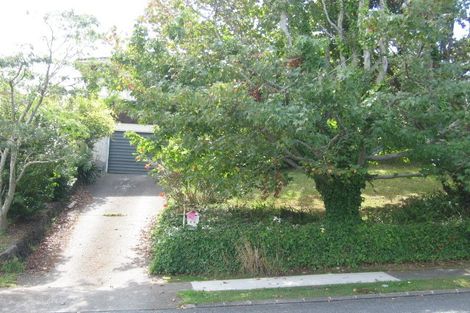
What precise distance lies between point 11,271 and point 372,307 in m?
7.11

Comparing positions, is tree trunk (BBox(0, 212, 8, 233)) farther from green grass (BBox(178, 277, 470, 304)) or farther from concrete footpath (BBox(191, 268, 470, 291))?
green grass (BBox(178, 277, 470, 304))

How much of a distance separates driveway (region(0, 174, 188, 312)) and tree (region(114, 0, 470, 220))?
2.64m

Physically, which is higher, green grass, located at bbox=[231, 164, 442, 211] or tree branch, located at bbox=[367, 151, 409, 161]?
tree branch, located at bbox=[367, 151, 409, 161]

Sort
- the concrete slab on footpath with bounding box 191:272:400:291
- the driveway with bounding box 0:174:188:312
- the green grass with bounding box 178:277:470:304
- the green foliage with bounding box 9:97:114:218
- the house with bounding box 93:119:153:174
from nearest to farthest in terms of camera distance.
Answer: the driveway with bounding box 0:174:188:312, the green grass with bounding box 178:277:470:304, the concrete slab on footpath with bounding box 191:272:400:291, the green foliage with bounding box 9:97:114:218, the house with bounding box 93:119:153:174

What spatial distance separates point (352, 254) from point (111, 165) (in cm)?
1428

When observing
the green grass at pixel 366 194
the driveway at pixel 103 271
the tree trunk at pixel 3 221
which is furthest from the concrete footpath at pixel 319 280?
the tree trunk at pixel 3 221

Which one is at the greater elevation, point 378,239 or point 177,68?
point 177,68

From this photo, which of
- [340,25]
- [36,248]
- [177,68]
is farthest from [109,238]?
[340,25]

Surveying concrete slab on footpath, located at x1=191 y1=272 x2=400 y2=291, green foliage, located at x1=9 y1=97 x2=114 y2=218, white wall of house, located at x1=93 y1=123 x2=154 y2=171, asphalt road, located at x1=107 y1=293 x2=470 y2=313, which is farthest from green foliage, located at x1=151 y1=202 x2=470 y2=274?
white wall of house, located at x1=93 y1=123 x2=154 y2=171

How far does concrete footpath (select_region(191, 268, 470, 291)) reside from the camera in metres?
9.29

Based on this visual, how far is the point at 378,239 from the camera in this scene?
10.8 m

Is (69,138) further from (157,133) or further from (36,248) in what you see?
(157,133)

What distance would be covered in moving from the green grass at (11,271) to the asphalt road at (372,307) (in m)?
3.70

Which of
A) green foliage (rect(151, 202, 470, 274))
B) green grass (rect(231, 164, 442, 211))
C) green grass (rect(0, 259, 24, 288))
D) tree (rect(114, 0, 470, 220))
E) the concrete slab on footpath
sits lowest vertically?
green grass (rect(0, 259, 24, 288))
